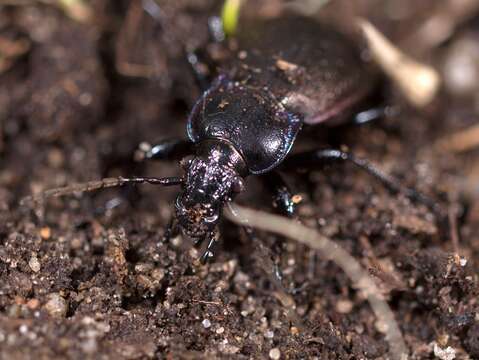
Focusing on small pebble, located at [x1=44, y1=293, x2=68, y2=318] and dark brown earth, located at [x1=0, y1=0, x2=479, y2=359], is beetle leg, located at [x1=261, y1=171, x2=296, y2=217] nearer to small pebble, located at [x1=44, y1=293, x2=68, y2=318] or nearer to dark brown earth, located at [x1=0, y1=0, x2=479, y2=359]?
dark brown earth, located at [x1=0, y1=0, x2=479, y2=359]

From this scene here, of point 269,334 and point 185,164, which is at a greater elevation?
point 185,164

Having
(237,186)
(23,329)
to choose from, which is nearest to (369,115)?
(237,186)

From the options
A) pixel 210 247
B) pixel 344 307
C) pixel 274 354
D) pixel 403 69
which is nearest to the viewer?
pixel 274 354

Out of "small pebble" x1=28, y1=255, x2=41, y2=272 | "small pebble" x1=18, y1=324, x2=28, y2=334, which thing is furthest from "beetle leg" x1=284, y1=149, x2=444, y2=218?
"small pebble" x1=18, y1=324, x2=28, y2=334

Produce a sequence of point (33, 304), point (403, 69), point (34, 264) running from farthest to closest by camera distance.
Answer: point (403, 69)
point (34, 264)
point (33, 304)

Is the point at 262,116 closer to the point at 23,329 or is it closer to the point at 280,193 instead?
the point at 280,193

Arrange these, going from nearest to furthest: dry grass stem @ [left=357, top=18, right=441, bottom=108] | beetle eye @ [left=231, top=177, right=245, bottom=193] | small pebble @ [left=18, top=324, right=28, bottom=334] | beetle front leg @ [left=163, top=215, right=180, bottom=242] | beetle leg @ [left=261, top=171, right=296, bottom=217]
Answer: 1. small pebble @ [left=18, top=324, right=28, bottom=334]
2. beetle eye @ [left=231, top=177, right=245, bottom=193]
3. beetle front leg @ [left=163, top=215, right=180, bottom=242]
4. beetle leg @ [left=261, top=171, right=296, bottom=217]
5. dry grass stem @ [left=357, top=18, right=441, bottom=108]

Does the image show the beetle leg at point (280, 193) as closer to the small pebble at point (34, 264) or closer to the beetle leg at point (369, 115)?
the beetle leg at point (369, 115)
